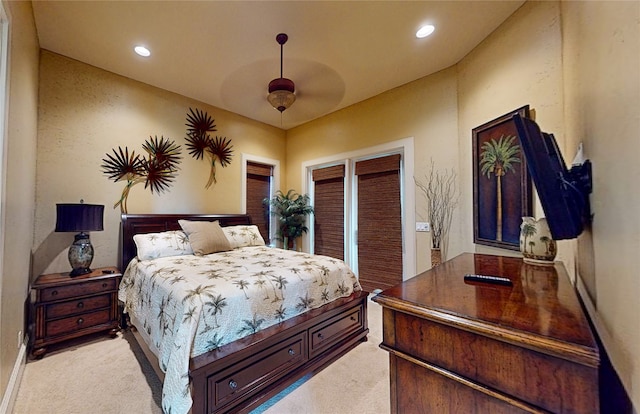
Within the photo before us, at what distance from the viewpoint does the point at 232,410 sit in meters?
1.60

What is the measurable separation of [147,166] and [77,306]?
1.75 meters

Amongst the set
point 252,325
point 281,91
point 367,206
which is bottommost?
point 252,325

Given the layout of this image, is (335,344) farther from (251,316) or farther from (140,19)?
(140,19)

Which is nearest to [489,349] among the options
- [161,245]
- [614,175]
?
[614,175]

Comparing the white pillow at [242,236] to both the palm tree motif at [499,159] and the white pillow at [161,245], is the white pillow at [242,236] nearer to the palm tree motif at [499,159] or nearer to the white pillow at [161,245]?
the white pillow at [161,245]

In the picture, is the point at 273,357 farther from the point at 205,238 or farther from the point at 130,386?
the point at 205,238

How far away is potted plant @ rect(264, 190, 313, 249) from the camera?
4.62m

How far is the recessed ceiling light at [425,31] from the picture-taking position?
2471 millimetres

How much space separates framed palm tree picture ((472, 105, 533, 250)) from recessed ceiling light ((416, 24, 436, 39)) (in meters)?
1.06

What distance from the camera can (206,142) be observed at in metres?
4.01

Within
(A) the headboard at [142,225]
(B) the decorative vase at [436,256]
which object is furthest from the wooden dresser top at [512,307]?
(A) the headboard at [142,225]

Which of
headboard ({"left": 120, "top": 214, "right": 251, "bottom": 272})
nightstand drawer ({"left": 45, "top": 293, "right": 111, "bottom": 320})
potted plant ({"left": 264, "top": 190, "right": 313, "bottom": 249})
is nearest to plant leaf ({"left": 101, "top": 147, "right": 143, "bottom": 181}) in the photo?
headboard ({"left": 120, "top": 214, "right": 251, "bottom": 272})

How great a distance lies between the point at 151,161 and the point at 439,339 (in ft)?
12.7

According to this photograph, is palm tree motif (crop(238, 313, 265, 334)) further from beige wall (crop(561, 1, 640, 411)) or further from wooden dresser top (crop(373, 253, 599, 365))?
beige wall (crop(561, 1, 640, 411))
